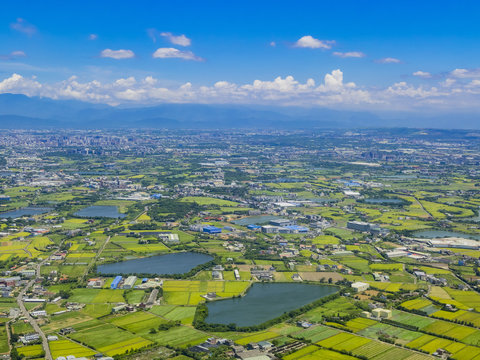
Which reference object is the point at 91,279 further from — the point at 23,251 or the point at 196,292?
the point at 23,251

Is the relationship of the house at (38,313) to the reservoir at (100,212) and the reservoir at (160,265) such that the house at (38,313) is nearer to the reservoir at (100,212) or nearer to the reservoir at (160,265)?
the reservoir at (160,265)

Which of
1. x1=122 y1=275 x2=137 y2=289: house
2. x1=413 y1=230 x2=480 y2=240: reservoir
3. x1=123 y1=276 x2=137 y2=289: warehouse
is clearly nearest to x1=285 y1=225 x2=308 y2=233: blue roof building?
x1=413 y1=230 x2=480 y2=240: reservoir

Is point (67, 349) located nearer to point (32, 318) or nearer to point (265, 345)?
point (32, 318)

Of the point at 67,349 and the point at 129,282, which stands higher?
the point at 129,282

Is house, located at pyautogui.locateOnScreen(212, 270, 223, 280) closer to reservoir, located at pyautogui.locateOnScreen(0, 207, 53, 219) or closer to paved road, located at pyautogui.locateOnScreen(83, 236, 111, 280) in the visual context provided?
paved road, located at pyautogui.locateOnScreen(83, 236, 111, 280)

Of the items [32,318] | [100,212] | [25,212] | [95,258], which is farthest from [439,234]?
[25,212]

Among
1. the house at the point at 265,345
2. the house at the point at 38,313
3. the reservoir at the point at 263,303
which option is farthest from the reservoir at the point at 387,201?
the house at the point at 38,313
